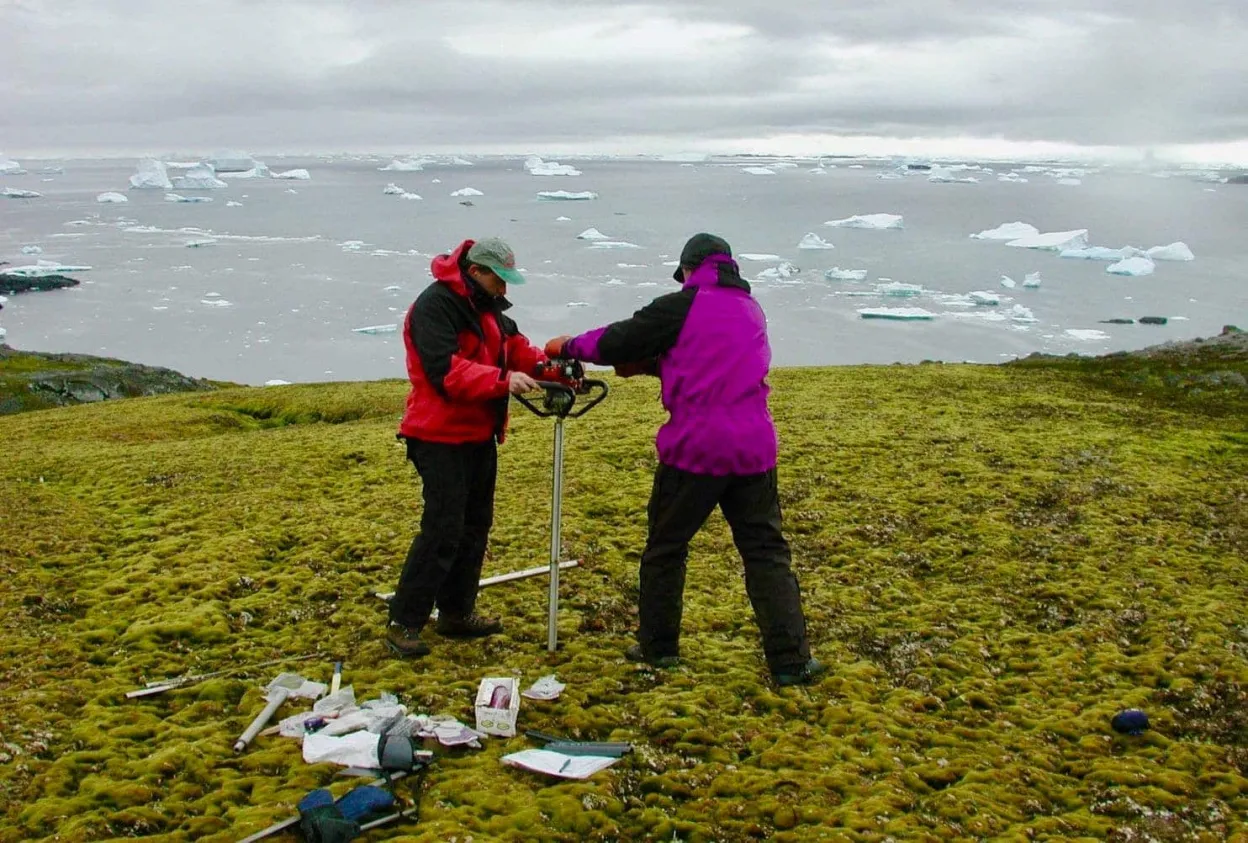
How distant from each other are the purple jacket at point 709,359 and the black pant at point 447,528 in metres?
1.38

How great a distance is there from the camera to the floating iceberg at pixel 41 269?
76.0 meters

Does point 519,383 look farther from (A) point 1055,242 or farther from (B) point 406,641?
(A) point 1055,242

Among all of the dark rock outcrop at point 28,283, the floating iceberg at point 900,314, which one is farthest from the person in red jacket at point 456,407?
the dark rock outcrop at point 28,283

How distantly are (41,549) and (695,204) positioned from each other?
17235 cm

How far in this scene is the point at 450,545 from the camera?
7.18 meters

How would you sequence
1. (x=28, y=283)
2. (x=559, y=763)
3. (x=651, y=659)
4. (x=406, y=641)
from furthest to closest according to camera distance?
(x=28, y=283)
(x=651, y=659)
(x=406, y=641)
(x=559, y=763)

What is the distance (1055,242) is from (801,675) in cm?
10554

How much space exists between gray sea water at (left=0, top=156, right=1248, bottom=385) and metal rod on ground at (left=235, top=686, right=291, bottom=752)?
131 ft

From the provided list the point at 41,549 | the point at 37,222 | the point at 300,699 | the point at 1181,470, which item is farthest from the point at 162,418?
the point at 37,222

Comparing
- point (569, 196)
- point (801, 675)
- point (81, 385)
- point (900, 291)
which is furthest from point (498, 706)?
point (569, 196)

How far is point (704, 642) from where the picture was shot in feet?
26.4

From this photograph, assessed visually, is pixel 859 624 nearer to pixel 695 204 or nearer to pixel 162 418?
pixel 162 418

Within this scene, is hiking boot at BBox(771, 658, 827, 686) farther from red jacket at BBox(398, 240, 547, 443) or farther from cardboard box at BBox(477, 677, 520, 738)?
red jacket at BBox(398, 240, 547, 443)

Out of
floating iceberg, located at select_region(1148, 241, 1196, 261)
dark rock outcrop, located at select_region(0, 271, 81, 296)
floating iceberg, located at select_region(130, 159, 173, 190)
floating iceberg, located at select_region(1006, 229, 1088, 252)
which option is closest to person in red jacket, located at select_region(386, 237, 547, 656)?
dark rock outcrop, located at select_region(0, 271, 81, 296)
